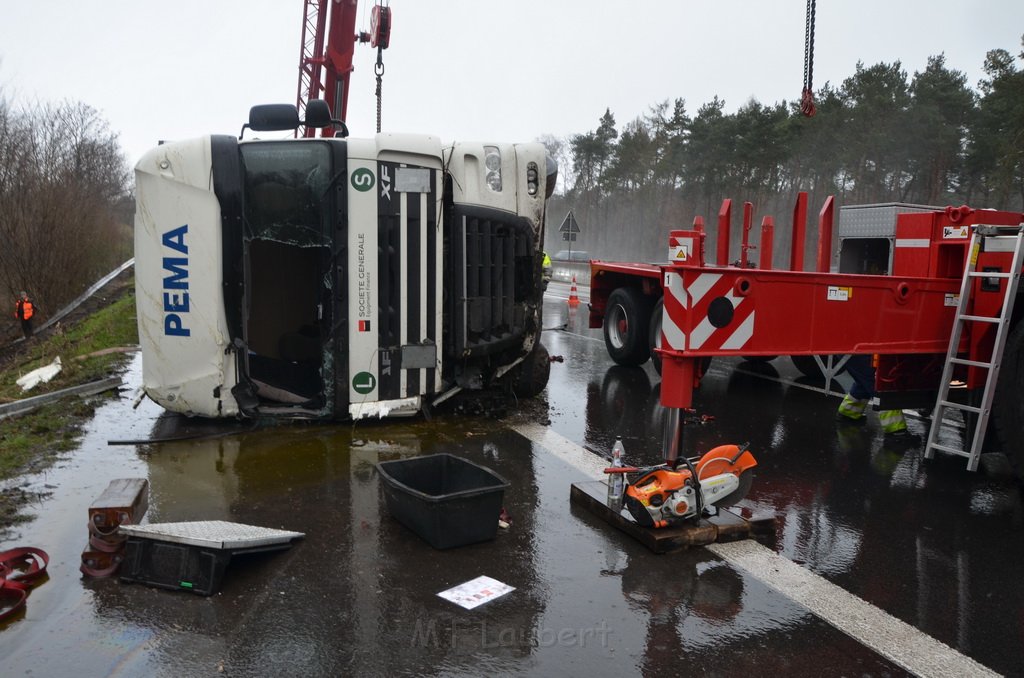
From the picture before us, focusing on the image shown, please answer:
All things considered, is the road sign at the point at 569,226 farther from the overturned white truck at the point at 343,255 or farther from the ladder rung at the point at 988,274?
the ladder rung at the point at 988,274

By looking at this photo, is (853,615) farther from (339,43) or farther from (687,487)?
(339,43)

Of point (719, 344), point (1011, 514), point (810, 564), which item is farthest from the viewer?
point (1011, 514)

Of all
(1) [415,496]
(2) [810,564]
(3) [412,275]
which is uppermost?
(3) [412,275]

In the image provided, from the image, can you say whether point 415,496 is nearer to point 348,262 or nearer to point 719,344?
point 719,344

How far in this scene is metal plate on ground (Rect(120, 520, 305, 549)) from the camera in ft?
11.5

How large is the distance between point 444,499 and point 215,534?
1.12 meters

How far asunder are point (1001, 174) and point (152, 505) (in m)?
24.6

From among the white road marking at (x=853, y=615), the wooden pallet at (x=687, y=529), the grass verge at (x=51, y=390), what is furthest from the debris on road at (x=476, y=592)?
the grass verge at (x=51, y=390)

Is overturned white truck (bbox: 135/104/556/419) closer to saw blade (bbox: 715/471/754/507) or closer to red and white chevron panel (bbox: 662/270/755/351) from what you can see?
red and white chevron panel (bbox: 662/270/755/351)

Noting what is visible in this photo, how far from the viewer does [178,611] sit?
3281mm

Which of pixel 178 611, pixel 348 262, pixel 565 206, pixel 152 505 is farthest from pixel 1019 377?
pixel 565 206

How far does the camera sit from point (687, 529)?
13.6 feet

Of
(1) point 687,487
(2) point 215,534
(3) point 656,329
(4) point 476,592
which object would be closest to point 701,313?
(1) point 687,487

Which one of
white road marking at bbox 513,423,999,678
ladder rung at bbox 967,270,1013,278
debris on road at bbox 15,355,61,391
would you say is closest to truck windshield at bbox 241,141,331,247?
white road marking at bbox 513,423,999,678
